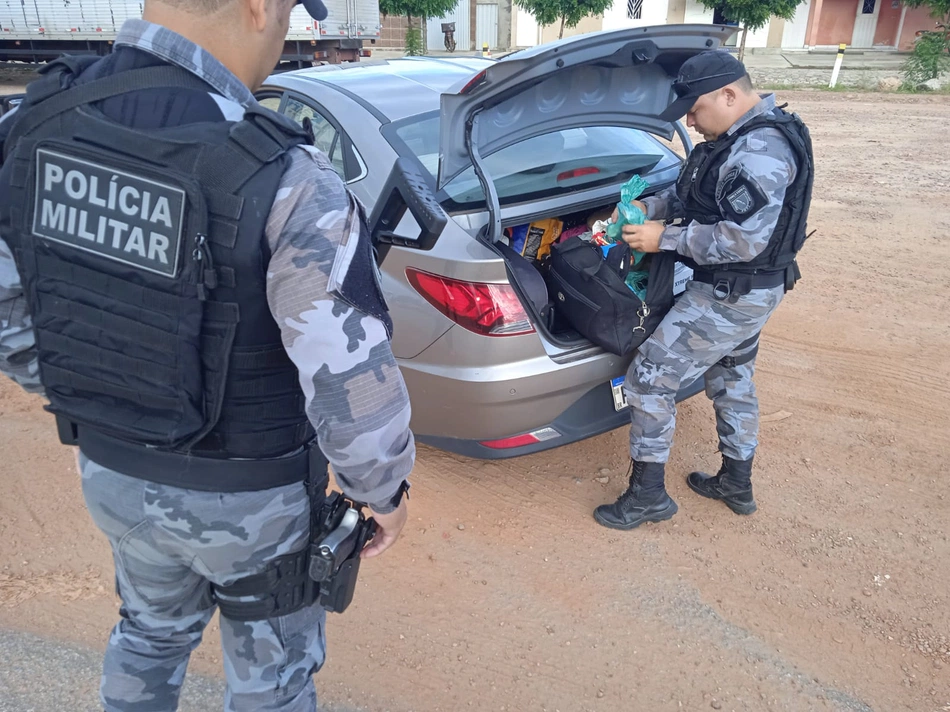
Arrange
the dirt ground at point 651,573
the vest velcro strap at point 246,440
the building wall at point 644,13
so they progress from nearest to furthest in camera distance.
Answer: the vest velcro strap at point 246,440
the dirt ground at point 651,573
the building wall at point 644,13

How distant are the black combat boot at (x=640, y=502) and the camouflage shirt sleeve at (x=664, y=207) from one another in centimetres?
105

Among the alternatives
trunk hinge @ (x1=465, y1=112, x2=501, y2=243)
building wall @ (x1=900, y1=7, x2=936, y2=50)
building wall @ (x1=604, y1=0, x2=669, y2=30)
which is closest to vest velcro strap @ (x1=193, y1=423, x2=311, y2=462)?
trunk hinge @ (x1=465, y1=112, x2=501, y2=243)

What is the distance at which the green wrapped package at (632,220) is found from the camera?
9.61ft

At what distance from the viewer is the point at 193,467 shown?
1440mm

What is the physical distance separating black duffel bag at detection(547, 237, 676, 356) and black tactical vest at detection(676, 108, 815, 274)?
176 mm

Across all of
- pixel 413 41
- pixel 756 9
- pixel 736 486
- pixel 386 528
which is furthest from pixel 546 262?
pixel 413 41

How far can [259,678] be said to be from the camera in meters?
1.62

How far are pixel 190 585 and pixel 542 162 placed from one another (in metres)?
2.25

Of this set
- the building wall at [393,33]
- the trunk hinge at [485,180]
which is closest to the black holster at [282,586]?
the trunk hinge at [485,180]

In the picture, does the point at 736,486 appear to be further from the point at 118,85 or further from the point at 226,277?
the point at 118,85

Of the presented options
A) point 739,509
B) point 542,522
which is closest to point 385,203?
point 542,522

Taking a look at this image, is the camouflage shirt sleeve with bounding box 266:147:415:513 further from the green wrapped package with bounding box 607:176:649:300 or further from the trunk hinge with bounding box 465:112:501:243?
the green wrapped package with bounding box 607:176:649:300

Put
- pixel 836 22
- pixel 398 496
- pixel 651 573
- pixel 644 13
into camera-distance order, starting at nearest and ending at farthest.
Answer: pixel 398 496 → pixel 651 573 → pixel 644 13 → pixel 836 22

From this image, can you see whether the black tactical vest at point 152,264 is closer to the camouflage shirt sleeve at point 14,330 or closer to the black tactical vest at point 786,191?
the camouflage shirt sleeve at point 14,330
